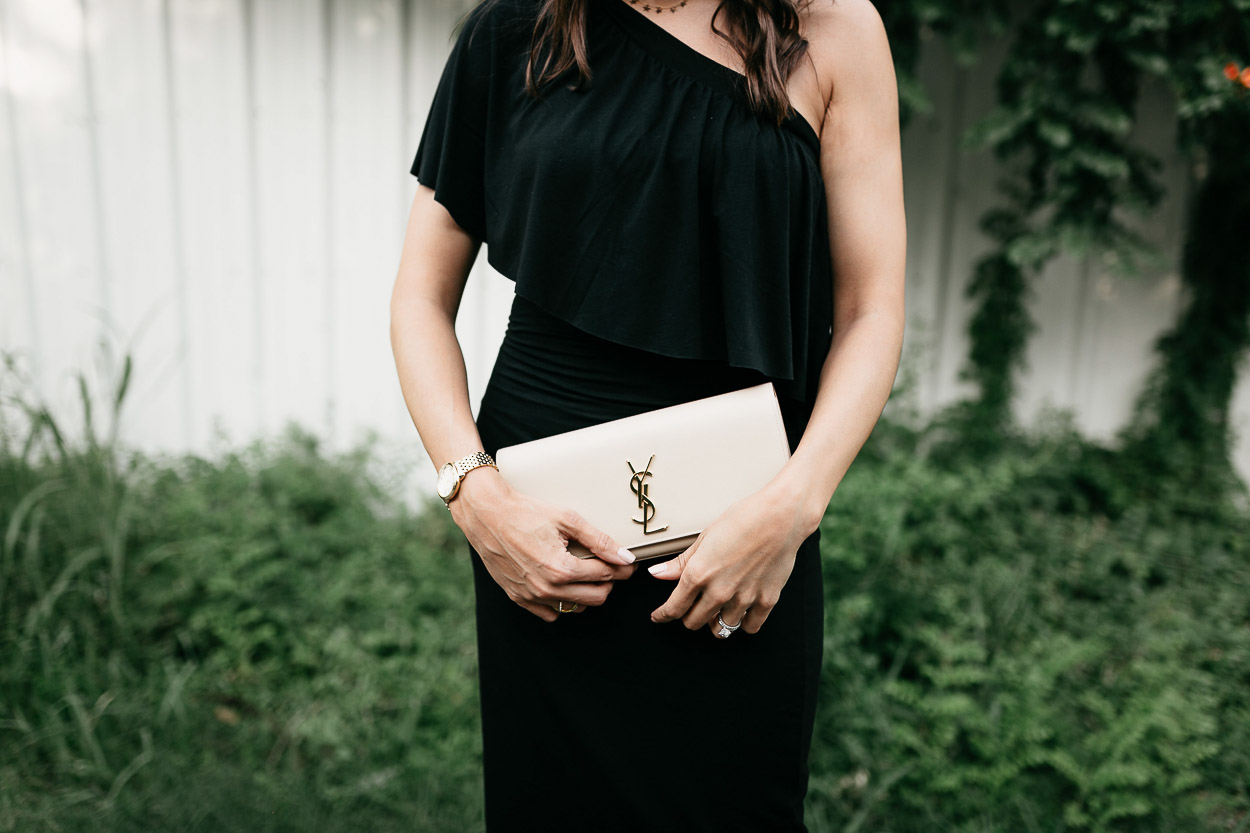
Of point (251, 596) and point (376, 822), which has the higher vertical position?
point (251, 596)

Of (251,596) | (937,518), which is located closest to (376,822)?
(251,596)

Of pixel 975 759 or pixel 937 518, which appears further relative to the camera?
pixel 937 518

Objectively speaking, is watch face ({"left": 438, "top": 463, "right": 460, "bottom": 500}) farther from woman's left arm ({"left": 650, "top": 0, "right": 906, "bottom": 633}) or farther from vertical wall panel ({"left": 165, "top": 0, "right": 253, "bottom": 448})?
vertical wall panel ({"left": 165, "top": 0, "right": 253, "bottom": 448})

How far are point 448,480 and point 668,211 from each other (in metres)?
0.51

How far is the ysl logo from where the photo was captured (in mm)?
1185

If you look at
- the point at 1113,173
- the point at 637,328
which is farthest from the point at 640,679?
the point at 1113,173

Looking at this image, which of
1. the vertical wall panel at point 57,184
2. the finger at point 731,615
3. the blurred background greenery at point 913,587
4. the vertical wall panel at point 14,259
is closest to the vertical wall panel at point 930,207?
the blurred background greenery at point 913,587

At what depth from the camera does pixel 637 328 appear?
1236 mm

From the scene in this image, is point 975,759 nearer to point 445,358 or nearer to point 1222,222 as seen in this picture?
point 445,358

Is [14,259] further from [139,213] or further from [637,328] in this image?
[637,328]

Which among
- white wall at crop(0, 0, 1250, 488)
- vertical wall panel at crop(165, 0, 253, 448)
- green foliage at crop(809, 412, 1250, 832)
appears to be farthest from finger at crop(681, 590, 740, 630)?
vertical wall panel at crop(165, 0, 253, 448)

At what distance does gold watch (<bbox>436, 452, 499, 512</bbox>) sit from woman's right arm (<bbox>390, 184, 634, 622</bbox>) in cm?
1

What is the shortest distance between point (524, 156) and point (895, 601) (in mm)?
2062

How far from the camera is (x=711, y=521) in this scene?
1178 millimetres
